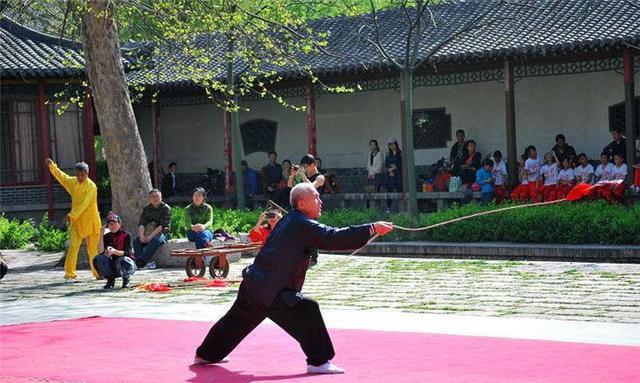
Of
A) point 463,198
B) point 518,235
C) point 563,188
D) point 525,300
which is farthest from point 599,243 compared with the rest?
point 525,300

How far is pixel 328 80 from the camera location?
30.2 metres

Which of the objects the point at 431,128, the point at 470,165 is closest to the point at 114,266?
the point at 470,165

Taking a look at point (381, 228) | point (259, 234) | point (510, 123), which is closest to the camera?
point (381, 228)

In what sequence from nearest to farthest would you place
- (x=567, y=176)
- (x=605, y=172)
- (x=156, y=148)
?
(x=605, y=172) < (x=567, y=176) < (x=156, y=148)

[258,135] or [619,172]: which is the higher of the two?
[258,135]

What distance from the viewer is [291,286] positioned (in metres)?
8.95

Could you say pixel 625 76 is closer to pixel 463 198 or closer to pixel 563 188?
pixel 563 188

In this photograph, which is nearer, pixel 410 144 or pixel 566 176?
pixel 410 144

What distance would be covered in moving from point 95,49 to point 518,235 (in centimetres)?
804

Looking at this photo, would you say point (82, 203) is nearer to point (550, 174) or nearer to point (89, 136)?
point (550, 174)

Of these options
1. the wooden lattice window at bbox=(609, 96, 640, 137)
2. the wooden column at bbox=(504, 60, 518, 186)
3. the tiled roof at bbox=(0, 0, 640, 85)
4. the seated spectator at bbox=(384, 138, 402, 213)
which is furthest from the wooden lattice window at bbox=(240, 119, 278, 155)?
the wooden lattice window at bbox=(609, 96, 640, 137)

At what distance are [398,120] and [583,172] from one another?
6.65 meters

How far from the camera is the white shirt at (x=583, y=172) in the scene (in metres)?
24.6

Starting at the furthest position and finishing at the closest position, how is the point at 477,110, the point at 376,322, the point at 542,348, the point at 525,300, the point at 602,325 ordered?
the point at 477,110, the point at 525,300, the point at 376,322, the point at 602,325, the point at 542,348
